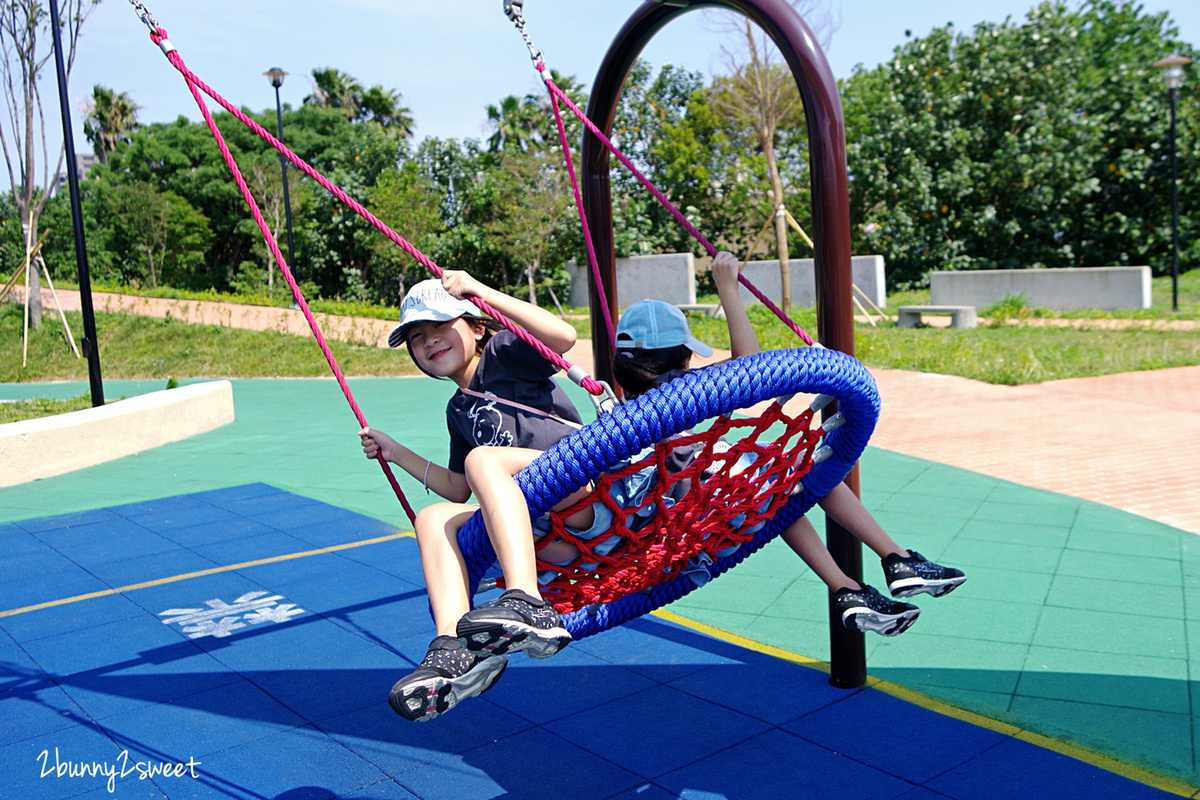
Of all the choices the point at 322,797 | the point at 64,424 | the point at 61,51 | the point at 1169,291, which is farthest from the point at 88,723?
the point at 1169,291

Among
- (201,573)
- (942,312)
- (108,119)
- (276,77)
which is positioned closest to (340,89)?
(108,119)

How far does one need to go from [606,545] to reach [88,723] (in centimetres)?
223

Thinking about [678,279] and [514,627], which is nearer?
[514,627]

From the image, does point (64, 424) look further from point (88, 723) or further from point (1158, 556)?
point (1158, 556)

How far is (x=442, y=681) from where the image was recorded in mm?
2133

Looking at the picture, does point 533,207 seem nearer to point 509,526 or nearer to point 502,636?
point 509,526

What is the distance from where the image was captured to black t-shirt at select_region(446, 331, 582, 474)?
270cm

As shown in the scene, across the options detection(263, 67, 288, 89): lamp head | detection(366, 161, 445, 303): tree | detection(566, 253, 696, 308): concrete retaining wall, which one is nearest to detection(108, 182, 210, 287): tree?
detection(366, 161, 445, 303): tree

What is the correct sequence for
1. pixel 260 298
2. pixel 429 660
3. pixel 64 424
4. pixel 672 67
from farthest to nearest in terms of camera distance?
pixel 672 67, pixel 260 298, pixel 64 424, pixel 429 660

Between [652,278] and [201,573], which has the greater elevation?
[652,278]

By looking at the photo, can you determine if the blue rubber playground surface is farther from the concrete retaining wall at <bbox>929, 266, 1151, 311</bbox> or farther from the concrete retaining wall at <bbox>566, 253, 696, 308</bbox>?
the concrete retaining wall at <bbox>566, 253, 696, 308</bbox>

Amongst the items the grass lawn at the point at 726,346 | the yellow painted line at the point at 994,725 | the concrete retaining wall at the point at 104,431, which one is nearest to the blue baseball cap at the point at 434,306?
the yellow painted line at the point at 994,725

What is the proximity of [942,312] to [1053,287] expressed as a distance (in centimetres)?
375

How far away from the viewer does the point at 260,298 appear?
20.9m
